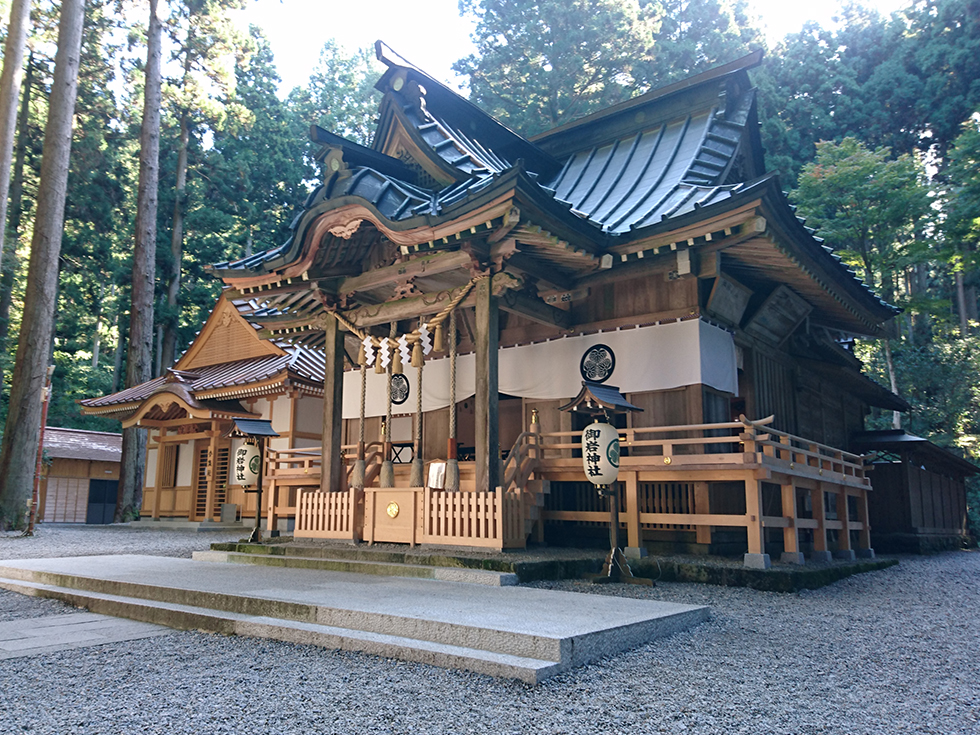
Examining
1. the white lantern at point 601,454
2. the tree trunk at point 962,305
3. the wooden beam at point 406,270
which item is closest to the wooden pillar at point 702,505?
the white lantern at point 601,454

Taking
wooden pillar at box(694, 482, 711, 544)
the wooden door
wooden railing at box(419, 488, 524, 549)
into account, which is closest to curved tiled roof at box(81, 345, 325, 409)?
the wooden door

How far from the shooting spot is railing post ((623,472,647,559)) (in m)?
7.98

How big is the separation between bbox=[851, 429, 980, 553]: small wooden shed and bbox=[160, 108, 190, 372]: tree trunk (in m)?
21.0

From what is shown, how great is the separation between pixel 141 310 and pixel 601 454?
16409 millimetres

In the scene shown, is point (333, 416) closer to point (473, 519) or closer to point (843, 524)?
point (473, 519)

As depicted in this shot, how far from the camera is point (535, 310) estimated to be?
9.48m

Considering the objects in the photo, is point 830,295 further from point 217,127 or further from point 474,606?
point 217,127

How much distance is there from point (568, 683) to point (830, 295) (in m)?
8.52

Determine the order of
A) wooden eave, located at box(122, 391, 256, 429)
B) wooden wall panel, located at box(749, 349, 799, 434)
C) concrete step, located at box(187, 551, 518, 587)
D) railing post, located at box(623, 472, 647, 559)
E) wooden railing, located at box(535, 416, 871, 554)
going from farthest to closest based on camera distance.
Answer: wooden eave, located at box(122, 391, 256, 429)
wooden wall panel, located at box(749, 349, 799, 434)
railing post, located at box(623, 472, 647, 559)
wooden railing, located at box(535, 416, 871, 554)
concrete step, located at box(187, 551, 518, 587)

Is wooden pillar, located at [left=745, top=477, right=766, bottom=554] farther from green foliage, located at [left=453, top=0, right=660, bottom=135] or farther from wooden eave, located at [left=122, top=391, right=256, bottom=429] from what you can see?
green foliage, located at [left=453, top=0, right=660, bottom=135]

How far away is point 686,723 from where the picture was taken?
124 inches

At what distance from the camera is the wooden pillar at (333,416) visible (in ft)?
32.6

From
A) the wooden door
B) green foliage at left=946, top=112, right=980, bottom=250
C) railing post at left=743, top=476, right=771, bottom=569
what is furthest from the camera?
the wooden door

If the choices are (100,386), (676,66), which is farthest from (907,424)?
(100,386)
